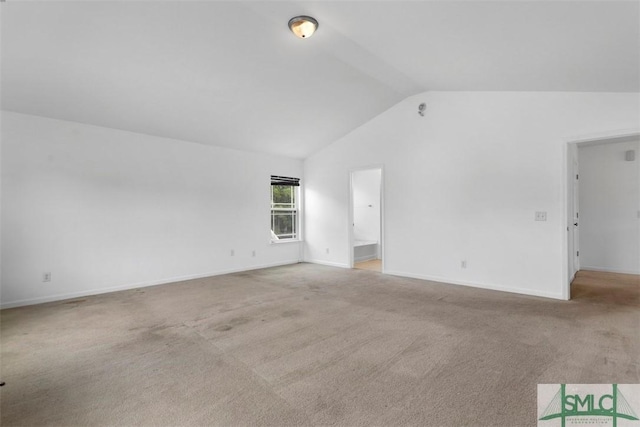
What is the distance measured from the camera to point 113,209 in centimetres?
443

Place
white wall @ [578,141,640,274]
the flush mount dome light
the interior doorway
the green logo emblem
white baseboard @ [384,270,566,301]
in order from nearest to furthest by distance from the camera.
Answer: the green logo emblem → the flush mount dome light → white baseboard @ [384,270,566,301] → white wall @ [578,141,640,274] → the interior doorway

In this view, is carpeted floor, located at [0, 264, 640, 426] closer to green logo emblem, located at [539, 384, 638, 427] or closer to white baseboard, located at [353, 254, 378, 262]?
green logo emblem, located at [539, 384, 638, 427]

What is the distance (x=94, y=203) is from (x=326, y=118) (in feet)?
12.3

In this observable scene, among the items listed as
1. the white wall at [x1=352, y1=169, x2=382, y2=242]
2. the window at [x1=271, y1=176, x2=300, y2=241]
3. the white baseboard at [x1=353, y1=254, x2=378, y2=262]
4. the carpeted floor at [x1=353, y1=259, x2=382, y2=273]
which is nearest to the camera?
the carpeted floor at [x1=353, y1=259, x2=382, y2=273]

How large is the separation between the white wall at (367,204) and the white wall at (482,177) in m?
1.83

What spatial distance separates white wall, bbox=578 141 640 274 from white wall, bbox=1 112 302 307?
634cm

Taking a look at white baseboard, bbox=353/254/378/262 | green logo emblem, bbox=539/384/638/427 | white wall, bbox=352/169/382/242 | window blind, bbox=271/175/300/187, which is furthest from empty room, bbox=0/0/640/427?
white wall, bbox=352/169/382/242

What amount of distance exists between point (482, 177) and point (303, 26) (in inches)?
127

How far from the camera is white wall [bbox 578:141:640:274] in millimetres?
5223

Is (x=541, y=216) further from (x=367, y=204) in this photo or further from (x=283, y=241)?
(x=283, y=241)

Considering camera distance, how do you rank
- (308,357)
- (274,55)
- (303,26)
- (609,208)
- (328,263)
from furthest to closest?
(328,263)
(609,208)
(274,55)
(303,26)
(308,357)

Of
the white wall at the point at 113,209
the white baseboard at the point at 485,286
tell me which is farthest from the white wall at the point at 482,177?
the white wall at the point at 113,209

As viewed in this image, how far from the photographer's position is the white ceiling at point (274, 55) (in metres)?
2.43

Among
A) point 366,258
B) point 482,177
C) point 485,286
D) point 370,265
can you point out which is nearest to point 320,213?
point 370,265
